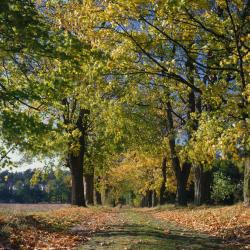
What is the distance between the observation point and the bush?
52.9 meters

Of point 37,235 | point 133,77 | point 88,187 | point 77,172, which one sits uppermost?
point 133,77

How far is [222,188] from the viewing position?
53938mm

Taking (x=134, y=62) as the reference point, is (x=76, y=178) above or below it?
below

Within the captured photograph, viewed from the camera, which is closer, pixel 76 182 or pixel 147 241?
pixel 147 241

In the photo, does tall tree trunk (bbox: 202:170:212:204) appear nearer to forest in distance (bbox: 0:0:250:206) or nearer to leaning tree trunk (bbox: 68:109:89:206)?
forest in distance (bbox: 0:0:250:206)

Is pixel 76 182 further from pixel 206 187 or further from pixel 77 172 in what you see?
pixel 206 187

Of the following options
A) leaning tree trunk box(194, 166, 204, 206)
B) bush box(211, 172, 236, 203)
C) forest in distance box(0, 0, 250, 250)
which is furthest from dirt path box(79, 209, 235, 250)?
bush box(211, 172, 236, 203)

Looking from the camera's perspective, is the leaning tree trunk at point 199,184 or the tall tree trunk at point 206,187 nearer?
the leaning tree trunk at point 199,184

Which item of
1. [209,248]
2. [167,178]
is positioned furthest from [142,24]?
[167,178]

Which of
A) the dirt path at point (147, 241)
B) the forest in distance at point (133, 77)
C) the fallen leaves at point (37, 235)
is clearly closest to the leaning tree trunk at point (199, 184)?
the forest in distance at point (133, 77)

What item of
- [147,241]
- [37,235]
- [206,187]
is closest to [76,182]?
[206,187]

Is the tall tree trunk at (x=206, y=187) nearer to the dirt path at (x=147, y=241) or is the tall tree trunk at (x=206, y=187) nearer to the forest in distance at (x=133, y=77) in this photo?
the forest in distance at (x=133, y=77)

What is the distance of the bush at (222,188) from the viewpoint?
52881mm

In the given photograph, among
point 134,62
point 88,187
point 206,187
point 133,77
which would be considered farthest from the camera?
point 88,187
